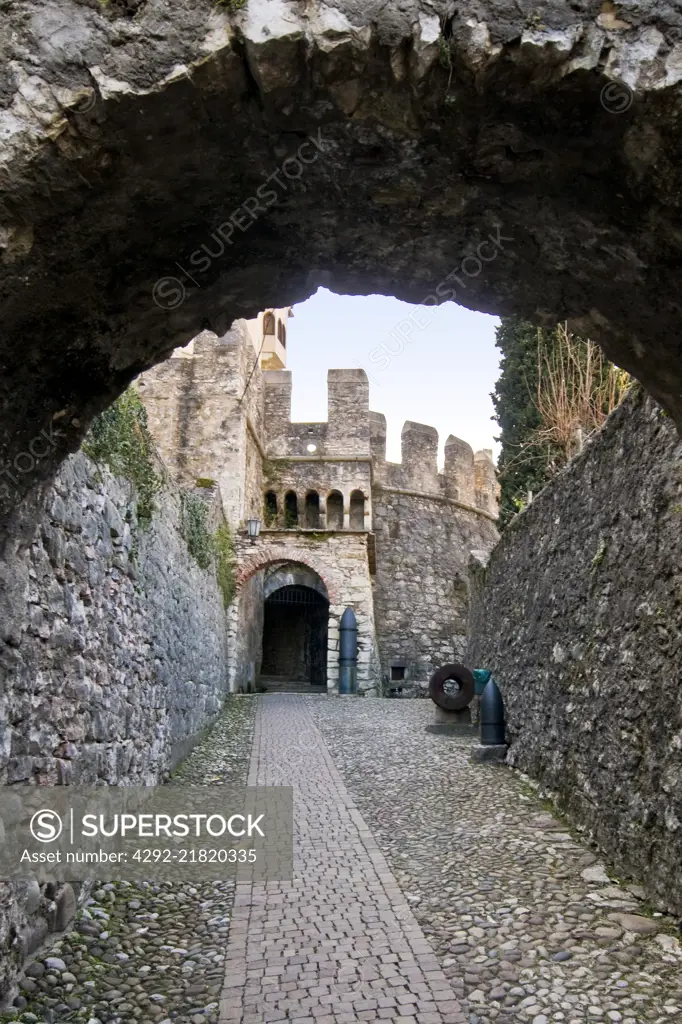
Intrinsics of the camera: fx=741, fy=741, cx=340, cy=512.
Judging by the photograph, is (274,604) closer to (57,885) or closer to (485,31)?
(57,885)

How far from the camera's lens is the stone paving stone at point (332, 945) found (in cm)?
272

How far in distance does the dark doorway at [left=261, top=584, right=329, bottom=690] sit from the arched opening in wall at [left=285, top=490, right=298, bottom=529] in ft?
8.32

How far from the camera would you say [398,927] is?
3453 mm

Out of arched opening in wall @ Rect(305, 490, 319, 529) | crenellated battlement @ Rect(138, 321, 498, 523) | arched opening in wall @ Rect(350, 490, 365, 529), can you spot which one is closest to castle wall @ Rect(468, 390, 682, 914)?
crenellated battlement @ Rect(138, 321, 498, 523)

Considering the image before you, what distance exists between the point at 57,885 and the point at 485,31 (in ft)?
11.5

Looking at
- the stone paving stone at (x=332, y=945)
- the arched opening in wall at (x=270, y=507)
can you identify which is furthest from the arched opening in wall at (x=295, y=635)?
the stone paving stone at (x=332, y=945)

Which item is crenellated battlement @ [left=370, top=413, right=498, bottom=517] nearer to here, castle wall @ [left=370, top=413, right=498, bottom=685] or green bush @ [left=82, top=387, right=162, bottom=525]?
castle wall @ [left=370, top=413, right=498, bottom=685]

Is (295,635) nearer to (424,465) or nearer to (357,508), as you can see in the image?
(357,508)

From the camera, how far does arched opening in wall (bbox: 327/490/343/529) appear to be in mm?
19094

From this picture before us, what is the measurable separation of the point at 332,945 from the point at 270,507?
16.4 meters

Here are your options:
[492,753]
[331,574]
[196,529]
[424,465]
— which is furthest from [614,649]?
[424,465]

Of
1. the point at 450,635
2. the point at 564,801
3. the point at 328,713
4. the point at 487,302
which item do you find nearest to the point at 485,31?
the point at 487,302

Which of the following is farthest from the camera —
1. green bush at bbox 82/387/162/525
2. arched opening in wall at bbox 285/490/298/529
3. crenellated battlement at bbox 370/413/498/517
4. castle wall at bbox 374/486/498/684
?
crenellated battlement at bbox 370/413/498/517

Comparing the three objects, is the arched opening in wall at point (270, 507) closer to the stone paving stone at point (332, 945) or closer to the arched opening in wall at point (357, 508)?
the arched opening in wall at point (357, 508)
